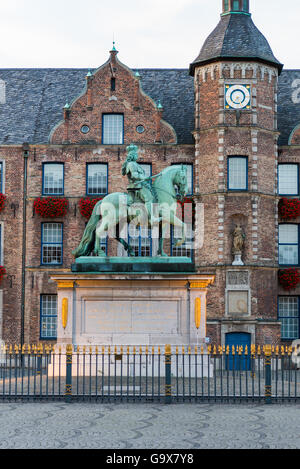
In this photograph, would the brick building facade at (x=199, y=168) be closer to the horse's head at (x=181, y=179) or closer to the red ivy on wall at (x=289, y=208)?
the red ivy on wall at (x=289, y=208)

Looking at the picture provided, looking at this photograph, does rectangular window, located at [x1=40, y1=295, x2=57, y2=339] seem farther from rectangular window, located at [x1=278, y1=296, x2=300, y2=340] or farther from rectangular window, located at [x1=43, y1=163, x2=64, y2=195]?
rectangular window, located at [x1=278, y1=296, x2=300, y2=340]

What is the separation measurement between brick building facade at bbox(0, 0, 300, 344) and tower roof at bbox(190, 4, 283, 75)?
70 mm

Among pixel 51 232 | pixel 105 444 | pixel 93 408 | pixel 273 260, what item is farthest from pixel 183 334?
pixel 51 232

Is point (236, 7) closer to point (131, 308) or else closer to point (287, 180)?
point (287, 180)

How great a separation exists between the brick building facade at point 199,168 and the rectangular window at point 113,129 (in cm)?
5

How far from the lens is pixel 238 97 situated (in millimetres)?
35094

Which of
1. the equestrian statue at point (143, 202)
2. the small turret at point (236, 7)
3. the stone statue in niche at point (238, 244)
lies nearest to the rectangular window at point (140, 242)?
the stone statue in niche at point (238, 244)

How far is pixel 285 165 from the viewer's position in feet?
122

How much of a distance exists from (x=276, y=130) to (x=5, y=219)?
14.5 metres

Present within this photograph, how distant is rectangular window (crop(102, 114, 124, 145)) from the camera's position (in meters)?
37.7

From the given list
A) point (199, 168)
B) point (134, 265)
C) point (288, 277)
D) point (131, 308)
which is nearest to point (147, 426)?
point (131, 308)

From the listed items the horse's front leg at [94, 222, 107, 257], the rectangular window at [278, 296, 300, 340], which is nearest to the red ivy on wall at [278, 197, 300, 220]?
the rectangular window at [278, 296, 300, 340]
